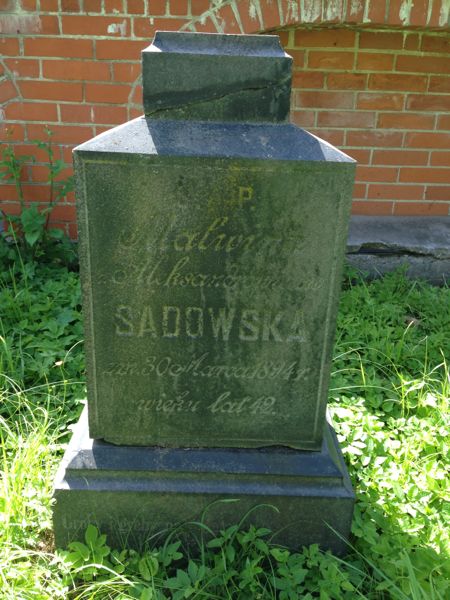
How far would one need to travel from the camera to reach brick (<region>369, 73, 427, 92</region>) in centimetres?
348

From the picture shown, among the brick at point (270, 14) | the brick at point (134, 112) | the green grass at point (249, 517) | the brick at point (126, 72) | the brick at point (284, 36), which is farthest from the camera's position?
the brick at point (284, 36)

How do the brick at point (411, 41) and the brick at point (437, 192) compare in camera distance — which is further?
the brick at point (437, 192)

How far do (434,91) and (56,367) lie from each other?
8.68 feet

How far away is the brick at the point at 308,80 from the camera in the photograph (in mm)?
3447

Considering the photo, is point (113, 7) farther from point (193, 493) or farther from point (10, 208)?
point (193, 493)

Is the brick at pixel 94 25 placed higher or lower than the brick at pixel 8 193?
higher

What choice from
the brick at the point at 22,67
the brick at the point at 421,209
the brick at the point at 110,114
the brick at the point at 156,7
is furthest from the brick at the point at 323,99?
the brick at the point at 22,67

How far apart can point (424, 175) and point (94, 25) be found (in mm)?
2101

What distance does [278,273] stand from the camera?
1675 millimetres

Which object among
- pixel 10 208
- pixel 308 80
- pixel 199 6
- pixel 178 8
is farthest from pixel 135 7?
pixel 10 208

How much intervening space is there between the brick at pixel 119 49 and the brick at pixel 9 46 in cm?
42

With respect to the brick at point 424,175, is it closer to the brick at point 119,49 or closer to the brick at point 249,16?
the brick at point 249,16

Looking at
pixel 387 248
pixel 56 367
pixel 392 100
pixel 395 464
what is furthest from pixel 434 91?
pixel 56 367

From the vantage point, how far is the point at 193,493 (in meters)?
1.80
